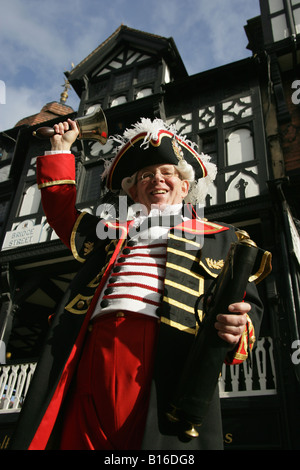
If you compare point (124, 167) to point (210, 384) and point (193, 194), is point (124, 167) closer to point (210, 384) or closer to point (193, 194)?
point (193, 194)

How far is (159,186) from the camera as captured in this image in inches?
112

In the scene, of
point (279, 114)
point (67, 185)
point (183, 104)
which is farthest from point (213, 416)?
point (183, 104)

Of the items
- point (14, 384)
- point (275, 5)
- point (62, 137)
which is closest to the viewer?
point (62, 137)

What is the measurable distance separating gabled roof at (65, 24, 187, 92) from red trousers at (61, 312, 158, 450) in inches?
474

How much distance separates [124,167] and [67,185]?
2.15 feet

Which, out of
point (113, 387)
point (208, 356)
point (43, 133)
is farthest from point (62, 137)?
point (208, 356)

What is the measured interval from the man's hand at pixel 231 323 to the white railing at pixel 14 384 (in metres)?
7.37

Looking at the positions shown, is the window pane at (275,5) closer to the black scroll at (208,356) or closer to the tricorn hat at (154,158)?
the tricorn hat at (154,158)

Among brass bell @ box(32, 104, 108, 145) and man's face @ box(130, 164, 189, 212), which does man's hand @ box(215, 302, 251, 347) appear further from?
brass bell @ box(32, 104, 108, 145)

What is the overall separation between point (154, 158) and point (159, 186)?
0.27m

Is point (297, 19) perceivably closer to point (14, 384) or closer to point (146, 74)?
point (146, 74)

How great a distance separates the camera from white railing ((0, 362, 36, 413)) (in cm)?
802

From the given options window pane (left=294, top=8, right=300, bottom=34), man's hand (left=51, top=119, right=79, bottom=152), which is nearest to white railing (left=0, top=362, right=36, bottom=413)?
man's hand (left=51, top=119, right=79, bottom=152)

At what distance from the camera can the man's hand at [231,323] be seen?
5.68ft
